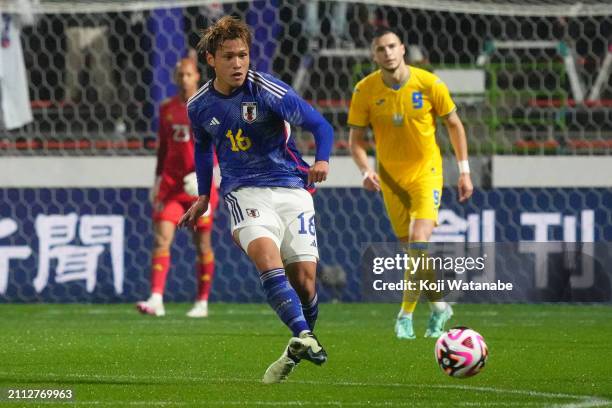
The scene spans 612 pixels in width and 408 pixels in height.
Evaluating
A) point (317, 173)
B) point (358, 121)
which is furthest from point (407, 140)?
point (317, 173)

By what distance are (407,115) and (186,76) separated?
2.12m

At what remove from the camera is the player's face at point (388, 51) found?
8531 mm

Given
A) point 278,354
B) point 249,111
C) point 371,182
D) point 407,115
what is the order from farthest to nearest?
point 407,115 → point 371,182 → point 278,354 → point 249,111

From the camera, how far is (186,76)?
1020 cm

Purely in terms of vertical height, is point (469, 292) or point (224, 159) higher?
point (224, 159)

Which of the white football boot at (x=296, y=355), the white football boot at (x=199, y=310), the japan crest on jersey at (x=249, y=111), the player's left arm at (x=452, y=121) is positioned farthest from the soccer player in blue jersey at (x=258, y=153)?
the white football boot at (x=199, y=310)

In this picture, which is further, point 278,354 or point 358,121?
point 358,121

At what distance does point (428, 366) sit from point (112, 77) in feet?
25.4

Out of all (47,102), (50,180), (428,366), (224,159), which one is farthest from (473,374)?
(47,102)

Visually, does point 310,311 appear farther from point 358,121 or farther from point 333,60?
point 333,60

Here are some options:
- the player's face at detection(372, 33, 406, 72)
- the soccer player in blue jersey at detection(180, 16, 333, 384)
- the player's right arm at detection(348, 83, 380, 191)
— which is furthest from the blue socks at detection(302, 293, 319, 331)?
the player's face at detection(372, 33, 406, 72)

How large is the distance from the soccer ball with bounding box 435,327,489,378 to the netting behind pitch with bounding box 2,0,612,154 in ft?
21.1

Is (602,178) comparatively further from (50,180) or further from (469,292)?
(50,180)

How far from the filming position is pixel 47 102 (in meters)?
13.4
